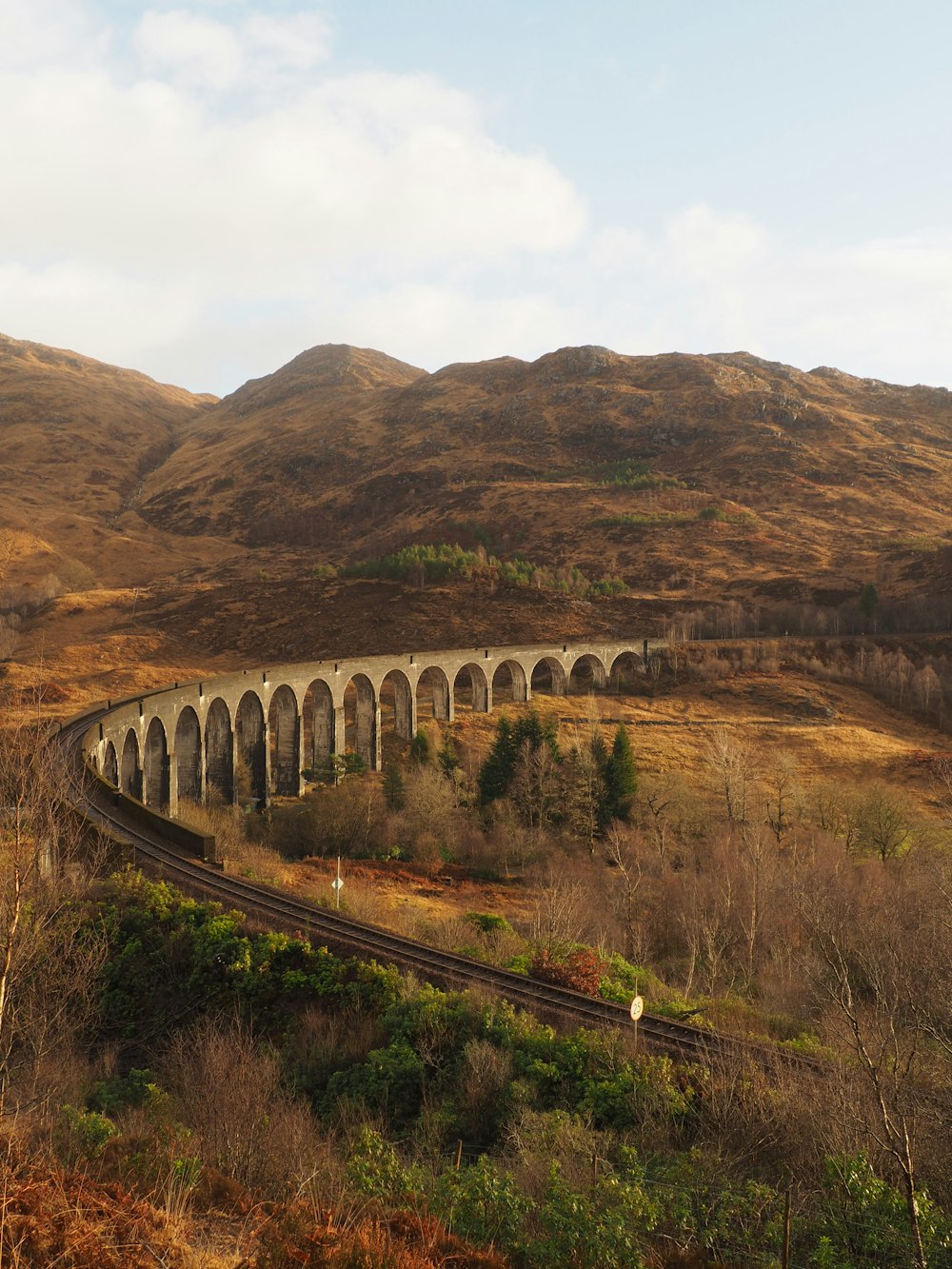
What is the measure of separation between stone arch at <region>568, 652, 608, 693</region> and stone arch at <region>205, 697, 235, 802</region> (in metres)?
38.4

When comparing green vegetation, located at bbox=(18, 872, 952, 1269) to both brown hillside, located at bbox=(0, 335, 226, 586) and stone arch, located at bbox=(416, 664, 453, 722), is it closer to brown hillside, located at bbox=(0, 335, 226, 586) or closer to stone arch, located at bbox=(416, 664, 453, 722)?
stone arch, located at bbox=(416, 664, 453, 722)

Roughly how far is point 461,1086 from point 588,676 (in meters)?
66.3

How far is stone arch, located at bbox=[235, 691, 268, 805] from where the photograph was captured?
47031 mm

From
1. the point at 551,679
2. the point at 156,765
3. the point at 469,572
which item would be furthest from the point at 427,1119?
the point at 469,572

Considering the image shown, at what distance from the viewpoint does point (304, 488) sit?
17288cm

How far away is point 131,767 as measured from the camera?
39.3 m

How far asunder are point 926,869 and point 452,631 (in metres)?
59.6

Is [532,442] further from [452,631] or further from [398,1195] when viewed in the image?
[398,1195]

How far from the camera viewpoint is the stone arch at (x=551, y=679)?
7519 centimetres

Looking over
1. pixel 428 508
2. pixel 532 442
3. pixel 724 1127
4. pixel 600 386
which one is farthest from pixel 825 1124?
pixel 600 386

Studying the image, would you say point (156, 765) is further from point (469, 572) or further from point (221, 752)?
point (469, 572)

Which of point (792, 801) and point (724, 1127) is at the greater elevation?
point (724, 1127)

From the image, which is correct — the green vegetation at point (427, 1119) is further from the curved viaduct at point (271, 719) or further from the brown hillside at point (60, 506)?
the brown hillside at point (60, 506)

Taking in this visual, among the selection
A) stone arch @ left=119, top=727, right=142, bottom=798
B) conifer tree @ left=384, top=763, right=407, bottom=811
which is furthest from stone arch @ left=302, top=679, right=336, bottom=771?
stone arch @ left=119, top=727, right=142, bottom=798
